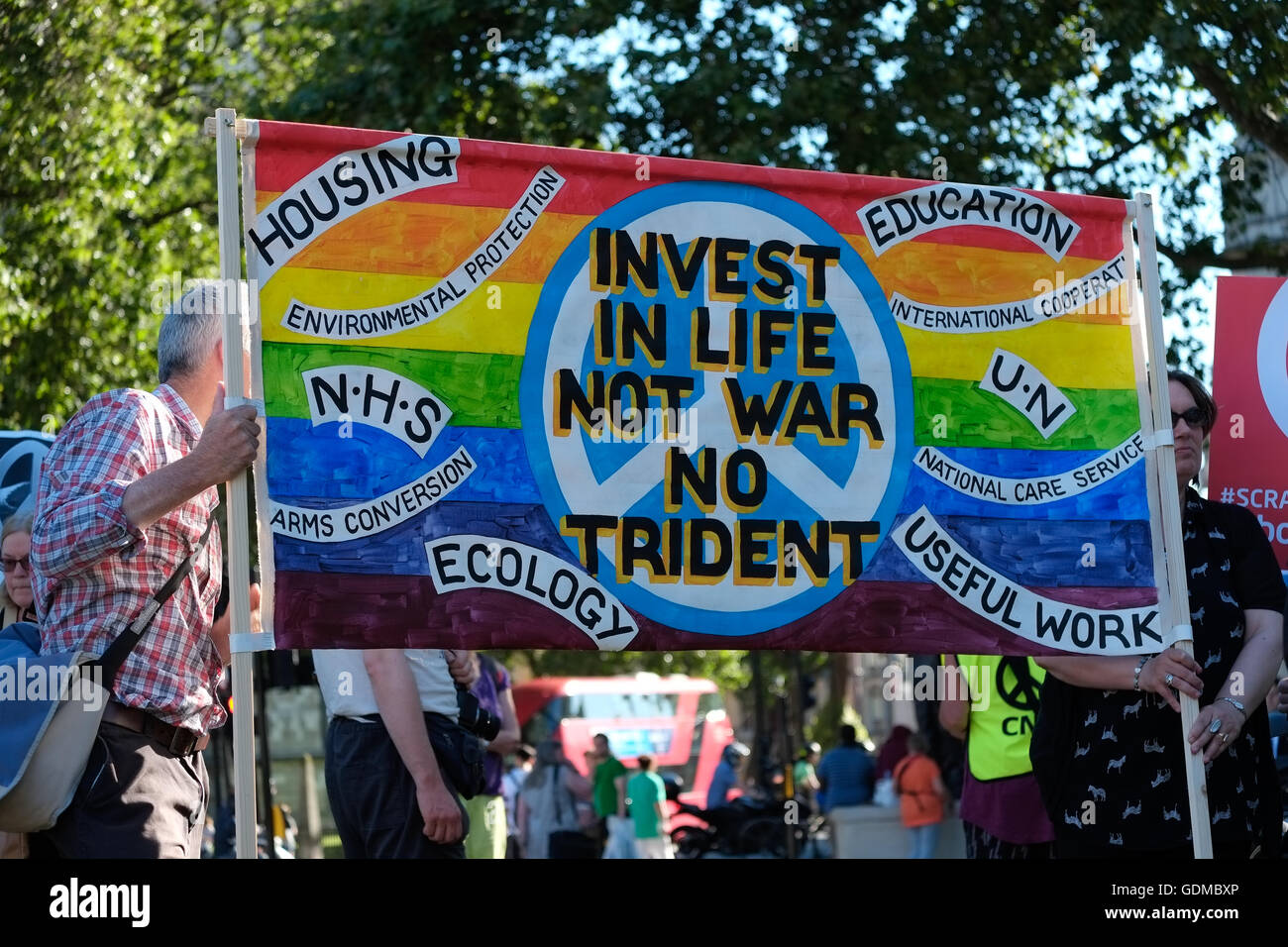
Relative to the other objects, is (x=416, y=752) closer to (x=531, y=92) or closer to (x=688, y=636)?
(x=688, y=636)

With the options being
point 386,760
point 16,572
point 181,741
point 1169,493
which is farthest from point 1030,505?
point 16,572

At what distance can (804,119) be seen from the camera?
11055 mm

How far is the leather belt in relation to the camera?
11.1 feet

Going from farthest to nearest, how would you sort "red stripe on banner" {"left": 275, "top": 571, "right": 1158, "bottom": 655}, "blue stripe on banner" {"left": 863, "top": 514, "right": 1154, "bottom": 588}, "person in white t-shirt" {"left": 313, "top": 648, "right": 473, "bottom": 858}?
"person in white t-shirt" {"left": 313, "top": 648, "right": 473, "bottom": 858} → "blue stripe on banner" {"left": 863, "top": 514, "right": 1154, "bottom": 588} → "red stripe on banner" {"left": 275, "top": 571, "right": 1158, "bottom": 655}

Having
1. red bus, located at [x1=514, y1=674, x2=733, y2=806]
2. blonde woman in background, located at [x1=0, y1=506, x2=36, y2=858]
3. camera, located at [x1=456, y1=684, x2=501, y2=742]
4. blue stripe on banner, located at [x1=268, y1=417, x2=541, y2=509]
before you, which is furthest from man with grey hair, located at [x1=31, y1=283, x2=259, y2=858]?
red bus, located at [x1=514, y1=674, x2=733, y2=806]

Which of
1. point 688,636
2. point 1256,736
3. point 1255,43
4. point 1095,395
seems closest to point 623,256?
point 688,636

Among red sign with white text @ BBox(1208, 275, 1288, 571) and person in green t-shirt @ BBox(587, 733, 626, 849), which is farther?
person in green t-shirt @ BBox(587, 733, 626, 849)

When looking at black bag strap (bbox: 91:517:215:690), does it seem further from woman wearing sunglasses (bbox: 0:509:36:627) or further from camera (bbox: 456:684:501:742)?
woman wearing sunglasses (bbox: 0:509:36:627)

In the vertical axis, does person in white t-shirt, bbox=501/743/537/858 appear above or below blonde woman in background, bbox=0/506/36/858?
below

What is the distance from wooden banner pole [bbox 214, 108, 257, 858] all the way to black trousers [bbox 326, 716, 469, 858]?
3.92 feet

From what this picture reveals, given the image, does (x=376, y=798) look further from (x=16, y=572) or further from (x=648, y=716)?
(x=648, y=716)

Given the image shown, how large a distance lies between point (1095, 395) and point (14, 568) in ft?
11.3

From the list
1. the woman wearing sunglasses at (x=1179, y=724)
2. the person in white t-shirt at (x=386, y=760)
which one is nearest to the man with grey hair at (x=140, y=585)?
the person in white t-shirt at (x=386, y=760)

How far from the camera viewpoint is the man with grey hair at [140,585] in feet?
10.9
